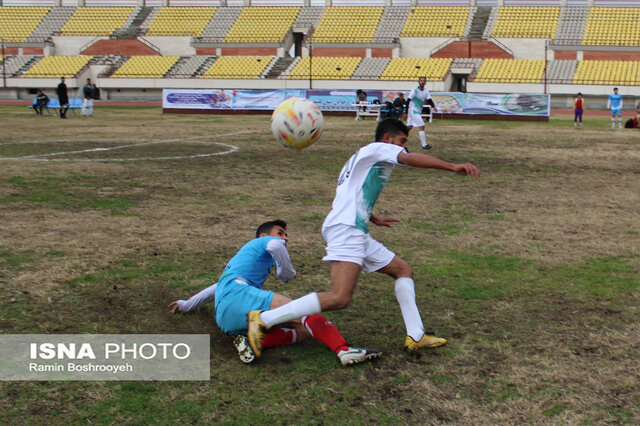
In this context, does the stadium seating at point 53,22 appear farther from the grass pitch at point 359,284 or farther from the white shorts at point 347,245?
the white shorts at point 347,245

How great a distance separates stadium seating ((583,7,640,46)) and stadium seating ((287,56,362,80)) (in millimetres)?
17218

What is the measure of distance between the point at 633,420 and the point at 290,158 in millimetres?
12985

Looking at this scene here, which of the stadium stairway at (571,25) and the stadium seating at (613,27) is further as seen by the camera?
the stadium stairway at (571,25)

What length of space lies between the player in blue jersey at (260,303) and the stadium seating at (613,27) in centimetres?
5043

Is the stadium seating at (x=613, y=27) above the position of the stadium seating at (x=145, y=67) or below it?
above

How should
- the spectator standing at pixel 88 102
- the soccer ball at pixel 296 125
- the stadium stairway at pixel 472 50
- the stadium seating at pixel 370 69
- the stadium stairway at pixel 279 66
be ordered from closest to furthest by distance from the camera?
1. the soccer ball at pixel 296 125
2. the spectator standing at pixel 88 102
3. the stadium seating at pixel 370 69
4. the stadium stairway at pixel 279 66
5. the stadium stairway at pixel 472 50

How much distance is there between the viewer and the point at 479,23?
2140 inches

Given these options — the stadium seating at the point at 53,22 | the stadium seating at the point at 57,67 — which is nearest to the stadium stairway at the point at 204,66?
the stadium seating at the point at 57,67

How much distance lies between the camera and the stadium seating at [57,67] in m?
52.2

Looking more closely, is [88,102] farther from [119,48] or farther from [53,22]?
[53,22]

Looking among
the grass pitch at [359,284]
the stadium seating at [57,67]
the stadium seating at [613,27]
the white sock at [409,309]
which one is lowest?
the grass pitch at [359,284]

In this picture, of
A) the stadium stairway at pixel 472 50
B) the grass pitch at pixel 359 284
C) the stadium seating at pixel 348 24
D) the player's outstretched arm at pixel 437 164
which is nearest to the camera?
the grass pitch at pixel 359 284

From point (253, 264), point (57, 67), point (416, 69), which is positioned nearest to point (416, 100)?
point (253, 264)

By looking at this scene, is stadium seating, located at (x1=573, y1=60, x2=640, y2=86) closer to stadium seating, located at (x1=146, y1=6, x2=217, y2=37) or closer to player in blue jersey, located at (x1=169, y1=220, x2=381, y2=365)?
stadium seating, located at (x1=146, y1=6, x2=217, y2=37)
